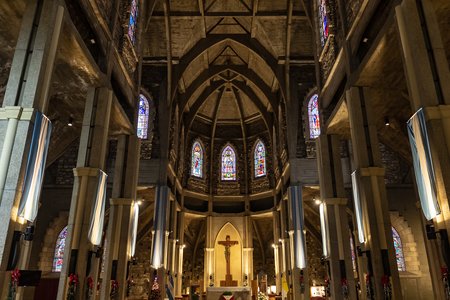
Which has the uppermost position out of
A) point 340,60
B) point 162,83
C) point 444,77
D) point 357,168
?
point 162,83

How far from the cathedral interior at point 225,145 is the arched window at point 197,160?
26cm

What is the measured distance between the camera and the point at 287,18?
72.6 feet

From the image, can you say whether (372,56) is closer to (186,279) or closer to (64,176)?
(64,176)

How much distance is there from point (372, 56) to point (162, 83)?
15601 millimetres

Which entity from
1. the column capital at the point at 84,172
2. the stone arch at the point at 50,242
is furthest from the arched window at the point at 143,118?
the column capital at the point at 84,172

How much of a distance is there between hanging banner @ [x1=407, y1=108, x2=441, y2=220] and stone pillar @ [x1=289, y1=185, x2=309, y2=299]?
42.1 ft

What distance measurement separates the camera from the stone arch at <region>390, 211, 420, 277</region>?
850 inches

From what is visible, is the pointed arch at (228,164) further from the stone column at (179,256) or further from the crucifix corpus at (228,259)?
the stone column at (179,256)

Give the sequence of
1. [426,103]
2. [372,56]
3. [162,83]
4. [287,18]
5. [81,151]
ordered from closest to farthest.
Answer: [426,103], [372,56], [81,151], [287,18], [162,83]

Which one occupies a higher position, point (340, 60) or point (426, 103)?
point (340, 60)

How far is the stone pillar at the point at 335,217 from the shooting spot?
1339 cm

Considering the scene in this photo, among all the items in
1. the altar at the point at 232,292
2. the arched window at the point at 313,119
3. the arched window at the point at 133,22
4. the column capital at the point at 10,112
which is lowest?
the altar at the point at 232,292

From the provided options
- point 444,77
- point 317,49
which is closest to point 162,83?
point 317,49

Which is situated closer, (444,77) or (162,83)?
(444,77)
